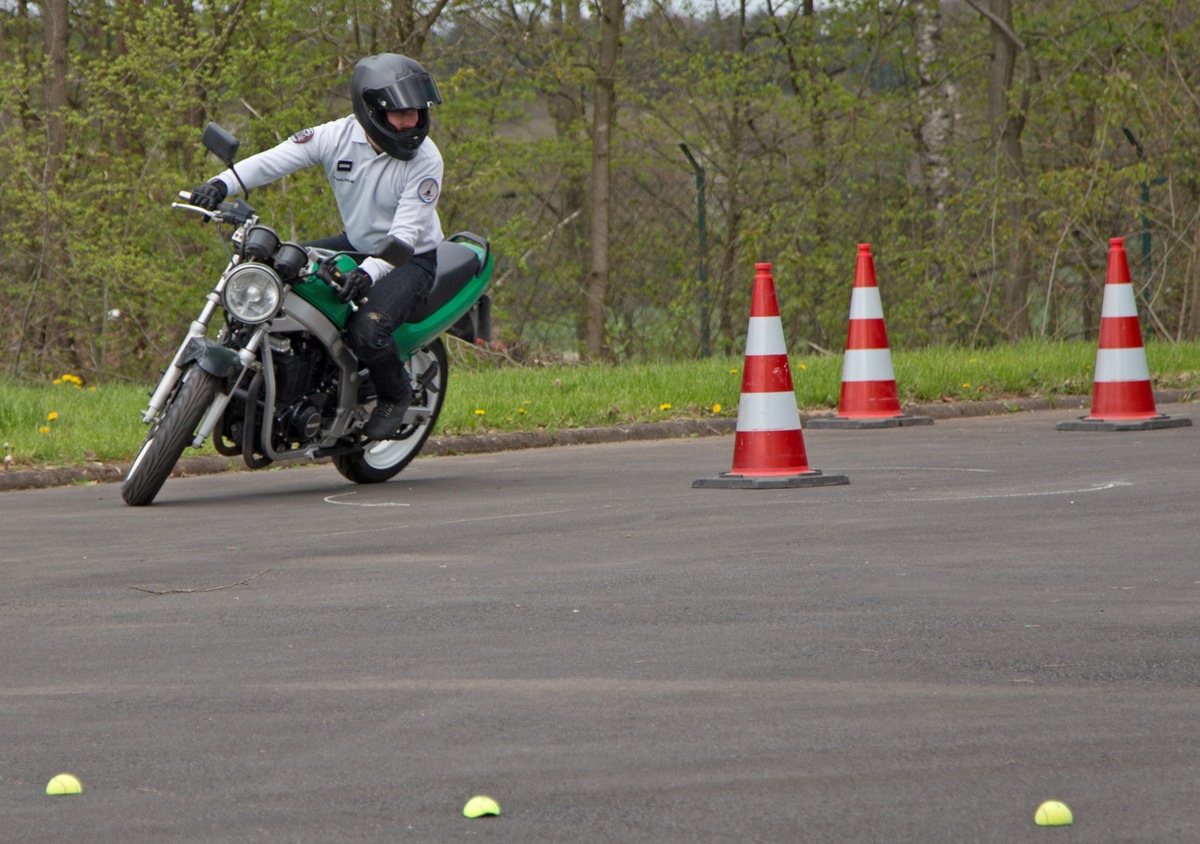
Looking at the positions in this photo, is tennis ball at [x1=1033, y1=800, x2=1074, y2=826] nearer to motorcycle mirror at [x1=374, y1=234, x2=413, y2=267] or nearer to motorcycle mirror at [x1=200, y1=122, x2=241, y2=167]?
motorcycle mirror at [x1=374, y1=234, x2=413, y2=267]

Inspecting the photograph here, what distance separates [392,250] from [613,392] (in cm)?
472

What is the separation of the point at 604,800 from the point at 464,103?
17.0 metres

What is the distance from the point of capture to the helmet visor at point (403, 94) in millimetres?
8180

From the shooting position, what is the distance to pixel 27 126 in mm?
19109

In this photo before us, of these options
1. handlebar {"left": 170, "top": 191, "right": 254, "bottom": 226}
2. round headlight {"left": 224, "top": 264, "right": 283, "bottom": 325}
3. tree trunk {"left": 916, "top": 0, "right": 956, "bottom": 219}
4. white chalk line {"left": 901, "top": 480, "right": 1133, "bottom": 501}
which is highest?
tree trunk {"left": 916, "top": 0, "right": 956, "bottom": 219}

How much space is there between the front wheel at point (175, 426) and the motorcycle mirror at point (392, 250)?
0.90m

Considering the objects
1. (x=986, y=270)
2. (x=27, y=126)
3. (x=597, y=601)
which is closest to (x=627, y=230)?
(x=986, y=270)

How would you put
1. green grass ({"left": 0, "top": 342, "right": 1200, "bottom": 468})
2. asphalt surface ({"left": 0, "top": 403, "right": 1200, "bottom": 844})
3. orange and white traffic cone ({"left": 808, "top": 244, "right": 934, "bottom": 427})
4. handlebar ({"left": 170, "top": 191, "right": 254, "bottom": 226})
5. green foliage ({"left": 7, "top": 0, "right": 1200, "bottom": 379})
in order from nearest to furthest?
asphalt surface ({"left": 0, "top": 403, "right": 1200, "bottom": 844}), handlebar ({"left": 170, "top": 191, "right": 254, "bottom": 226}), green grass ({"left": 0, "top": 342, "right": 1200, "bottom": 468}), orange and white traffic cone ({"left": 808, "top": 244, "right": 934, "bottom": 427}), green foliage ({"left": 7, "top": 0, "right": 1200, "bottom": 379})

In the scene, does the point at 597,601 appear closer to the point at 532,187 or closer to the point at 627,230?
the point at 627,230

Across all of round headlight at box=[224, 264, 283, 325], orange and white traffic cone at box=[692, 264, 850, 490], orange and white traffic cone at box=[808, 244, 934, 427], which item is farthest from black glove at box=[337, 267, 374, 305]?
orange and white traffic cone at box=[808, 244, 934, 427]

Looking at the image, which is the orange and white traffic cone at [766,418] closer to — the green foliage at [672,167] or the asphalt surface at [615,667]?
the asphalt surface at [615,667]

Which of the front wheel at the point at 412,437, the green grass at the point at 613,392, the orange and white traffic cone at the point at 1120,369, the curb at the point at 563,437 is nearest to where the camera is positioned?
the front wheel at the point at 412,437

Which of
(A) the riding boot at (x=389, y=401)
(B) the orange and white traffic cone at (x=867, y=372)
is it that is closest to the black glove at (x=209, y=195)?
(A) the riding boot at (x=389, y=401)

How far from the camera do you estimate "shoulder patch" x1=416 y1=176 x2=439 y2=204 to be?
27.3ft
